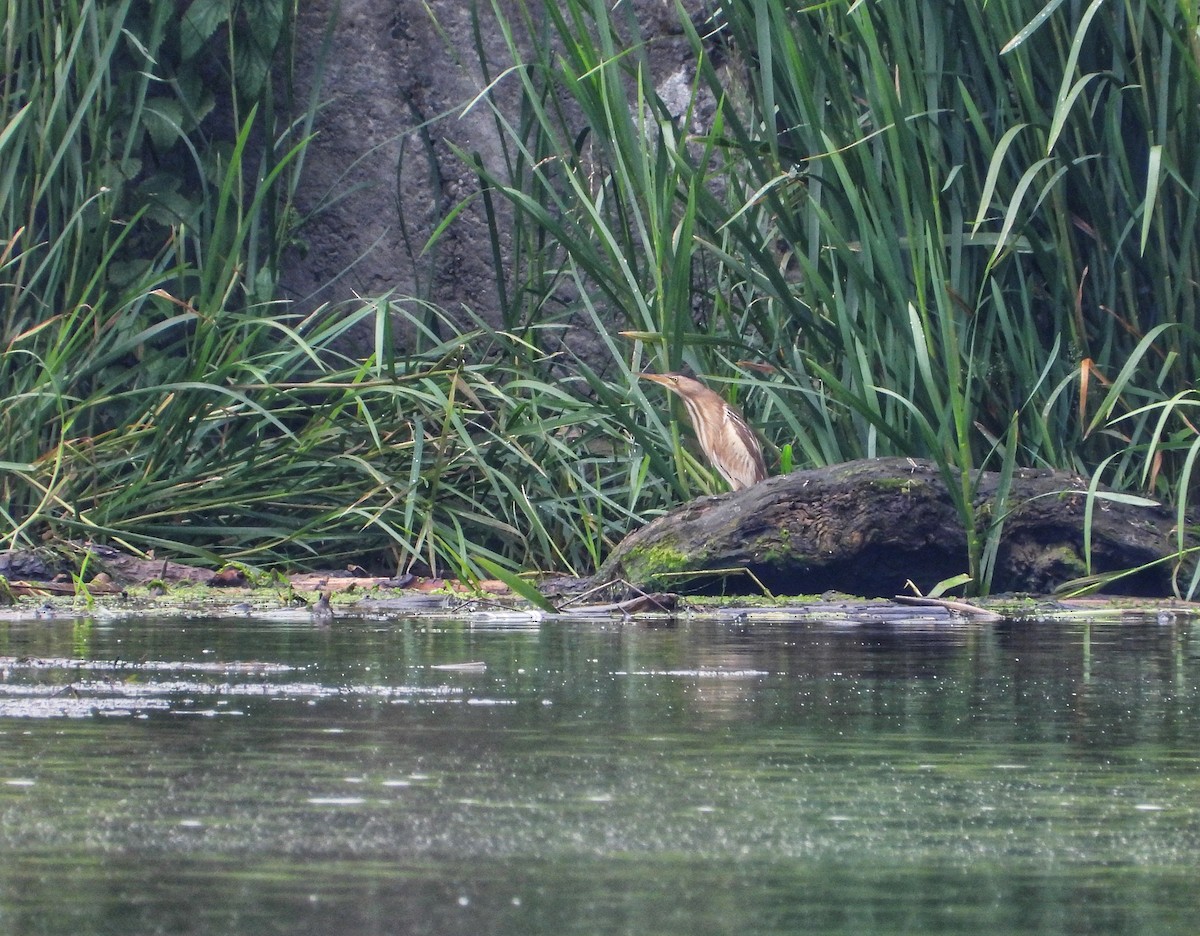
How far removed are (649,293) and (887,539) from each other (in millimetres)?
1180

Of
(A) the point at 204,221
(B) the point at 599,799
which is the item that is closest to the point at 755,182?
(A) the point at 204,221

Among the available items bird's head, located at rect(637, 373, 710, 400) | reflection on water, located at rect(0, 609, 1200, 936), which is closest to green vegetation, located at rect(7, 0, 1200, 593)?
bird's head, located at rect(637, 373, 710, 400)

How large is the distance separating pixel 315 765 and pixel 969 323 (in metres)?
3.34

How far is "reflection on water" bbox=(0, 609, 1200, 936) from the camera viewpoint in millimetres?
1437

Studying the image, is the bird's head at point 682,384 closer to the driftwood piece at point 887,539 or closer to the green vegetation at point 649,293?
the green vegetation at point 649,293

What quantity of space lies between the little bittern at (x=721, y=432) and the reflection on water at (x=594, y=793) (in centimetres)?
234

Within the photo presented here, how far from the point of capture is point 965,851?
1.66 metres

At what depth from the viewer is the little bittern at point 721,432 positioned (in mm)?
→ 5551

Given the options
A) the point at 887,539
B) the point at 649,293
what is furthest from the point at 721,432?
the point at 887,539

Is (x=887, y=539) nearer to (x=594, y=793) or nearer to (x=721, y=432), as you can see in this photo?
(x=721, y=432)

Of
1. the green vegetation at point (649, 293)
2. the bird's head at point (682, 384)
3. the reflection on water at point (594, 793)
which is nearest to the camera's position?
the reflection on water at point (594, 793)

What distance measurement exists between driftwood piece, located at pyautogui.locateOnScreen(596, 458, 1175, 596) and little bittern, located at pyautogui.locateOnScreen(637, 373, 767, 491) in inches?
24.2

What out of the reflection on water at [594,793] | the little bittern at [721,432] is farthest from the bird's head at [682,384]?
the reflection on water at [594,793]

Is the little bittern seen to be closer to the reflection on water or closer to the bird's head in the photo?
the bird's head
